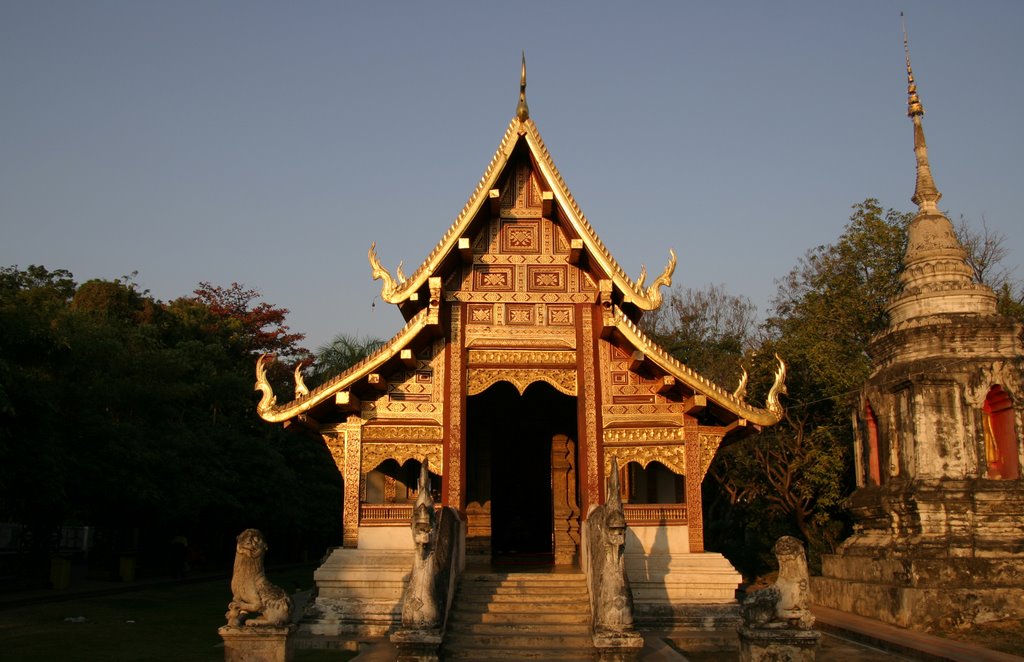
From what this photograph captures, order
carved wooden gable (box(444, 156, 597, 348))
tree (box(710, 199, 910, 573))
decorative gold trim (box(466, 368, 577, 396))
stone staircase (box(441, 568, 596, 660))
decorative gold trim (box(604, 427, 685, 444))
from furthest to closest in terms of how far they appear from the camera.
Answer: tree (box(710, 199, 910, 573)), carved wooden gable (box(444, 156, 597, 348)), decorative gold trim (box(466, 368, 577, 396)), decorative gold trim (box(604, 427, 685, 444)), stone staircase (box(441, 568, 596, 660))

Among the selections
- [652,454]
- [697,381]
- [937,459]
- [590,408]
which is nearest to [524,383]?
[590,408]

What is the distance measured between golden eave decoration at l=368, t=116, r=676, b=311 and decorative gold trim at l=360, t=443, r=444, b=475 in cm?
215

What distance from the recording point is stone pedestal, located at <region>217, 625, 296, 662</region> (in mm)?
8508

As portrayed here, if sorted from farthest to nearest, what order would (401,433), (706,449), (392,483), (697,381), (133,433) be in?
(133,433), (392,483), (706,449), (401,433), (697,381)

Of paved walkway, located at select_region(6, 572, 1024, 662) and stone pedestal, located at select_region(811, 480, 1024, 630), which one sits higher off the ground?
stone pedestal, located at select_region(811, 480, 1024, 630)

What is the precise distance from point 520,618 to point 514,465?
23.0 feet

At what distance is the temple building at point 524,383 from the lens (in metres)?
12.5

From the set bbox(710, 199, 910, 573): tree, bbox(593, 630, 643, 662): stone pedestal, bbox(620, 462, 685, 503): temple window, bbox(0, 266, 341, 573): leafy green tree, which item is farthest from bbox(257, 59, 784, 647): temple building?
bbox(710, 199, 910, 573): tree

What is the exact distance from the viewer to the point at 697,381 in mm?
12586

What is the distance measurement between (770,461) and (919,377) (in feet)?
31.4

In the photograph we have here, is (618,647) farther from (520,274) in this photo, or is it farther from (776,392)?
(520,274)

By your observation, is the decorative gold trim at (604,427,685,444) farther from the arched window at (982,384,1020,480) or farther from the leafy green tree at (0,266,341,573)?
the leafy green tree at (0,266,341,573)

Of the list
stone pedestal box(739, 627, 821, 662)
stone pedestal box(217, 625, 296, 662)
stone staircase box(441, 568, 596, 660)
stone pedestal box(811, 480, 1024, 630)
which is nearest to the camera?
stone pedestal box(739, 627, 821, 662)

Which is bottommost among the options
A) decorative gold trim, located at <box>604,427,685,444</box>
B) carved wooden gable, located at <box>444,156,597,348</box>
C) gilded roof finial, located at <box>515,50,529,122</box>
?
decorative gold trim, located at <box>604,427,685,444</box>
